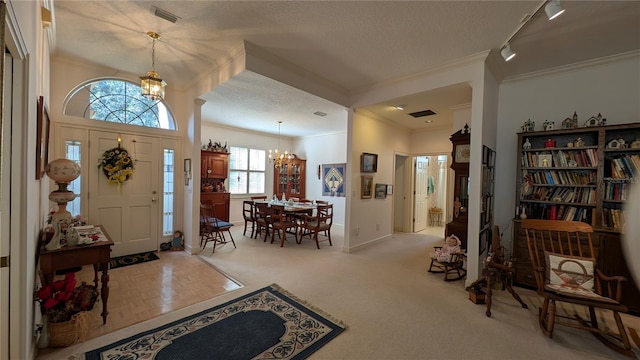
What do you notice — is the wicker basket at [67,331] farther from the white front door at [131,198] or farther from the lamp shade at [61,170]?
the white front door at [131,198]

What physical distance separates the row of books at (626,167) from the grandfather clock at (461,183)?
1.52 meters

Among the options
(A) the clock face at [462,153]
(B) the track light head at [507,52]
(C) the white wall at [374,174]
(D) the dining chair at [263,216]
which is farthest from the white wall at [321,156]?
(B) the track light head at [507,52]

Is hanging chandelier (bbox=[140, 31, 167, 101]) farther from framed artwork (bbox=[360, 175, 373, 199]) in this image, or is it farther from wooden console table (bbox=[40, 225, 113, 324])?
framed artwork (bbox=[360, 175, 373, 199])

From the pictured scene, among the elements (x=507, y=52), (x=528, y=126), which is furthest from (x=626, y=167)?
(x=507, y=52)

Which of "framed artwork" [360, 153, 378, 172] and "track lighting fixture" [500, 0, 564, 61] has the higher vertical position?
"track lighting fixture" [500, 0, 564, 61]

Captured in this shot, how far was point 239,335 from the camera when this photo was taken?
219 centimetres

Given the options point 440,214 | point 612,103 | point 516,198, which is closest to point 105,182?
point 516,198

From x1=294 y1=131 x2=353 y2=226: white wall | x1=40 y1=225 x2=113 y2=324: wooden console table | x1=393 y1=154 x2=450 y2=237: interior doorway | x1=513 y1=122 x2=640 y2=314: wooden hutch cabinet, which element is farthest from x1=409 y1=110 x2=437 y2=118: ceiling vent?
x1=40 y1=225 x2=113 y2=324: wooden console table

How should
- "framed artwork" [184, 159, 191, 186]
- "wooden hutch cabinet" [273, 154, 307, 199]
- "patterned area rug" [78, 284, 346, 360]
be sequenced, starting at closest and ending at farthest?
1. "patterned area rug" [78, 284, 346, 360]
2. "framed artwork" [184, 159, 191, 186]
3. "wooden hutch cabinet" [273, 154, 307, 199]

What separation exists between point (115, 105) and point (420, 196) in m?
6.91

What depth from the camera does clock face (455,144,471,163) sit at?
410 cm

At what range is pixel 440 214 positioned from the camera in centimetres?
800

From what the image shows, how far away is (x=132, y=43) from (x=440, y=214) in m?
8.26

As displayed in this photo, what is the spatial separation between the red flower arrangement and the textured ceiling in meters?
2.57
